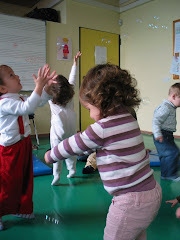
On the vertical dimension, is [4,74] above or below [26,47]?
below

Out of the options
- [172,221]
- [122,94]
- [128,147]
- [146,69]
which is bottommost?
[172,221]

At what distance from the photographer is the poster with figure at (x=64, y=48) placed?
4986 mm

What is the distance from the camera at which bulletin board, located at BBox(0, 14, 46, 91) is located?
4.39 metres

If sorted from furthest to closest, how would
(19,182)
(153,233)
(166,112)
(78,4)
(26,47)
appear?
(78,4) < (26,47) < (166,112) < (19,182) < (153,233)

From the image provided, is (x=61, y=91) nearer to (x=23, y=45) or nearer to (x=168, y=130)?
(x=168, y=130)

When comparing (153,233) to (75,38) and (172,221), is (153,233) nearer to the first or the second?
(172,221)

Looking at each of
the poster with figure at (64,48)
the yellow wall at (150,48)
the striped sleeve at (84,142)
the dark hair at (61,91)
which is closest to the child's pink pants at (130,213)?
the striped sleeve at (84,142)

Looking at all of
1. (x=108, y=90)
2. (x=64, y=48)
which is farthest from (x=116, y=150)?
(x=64, y=48)

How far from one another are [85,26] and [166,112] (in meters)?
3.66

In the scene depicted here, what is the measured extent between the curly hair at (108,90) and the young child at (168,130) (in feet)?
4.87

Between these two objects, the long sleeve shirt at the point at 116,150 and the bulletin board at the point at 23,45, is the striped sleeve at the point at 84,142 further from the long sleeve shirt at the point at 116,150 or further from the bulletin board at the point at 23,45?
the bulletin board at the point at 23,45

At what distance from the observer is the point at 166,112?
2352 mm

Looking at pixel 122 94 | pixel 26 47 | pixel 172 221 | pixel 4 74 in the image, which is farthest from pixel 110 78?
pixel 26 47

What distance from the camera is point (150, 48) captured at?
200 inches
